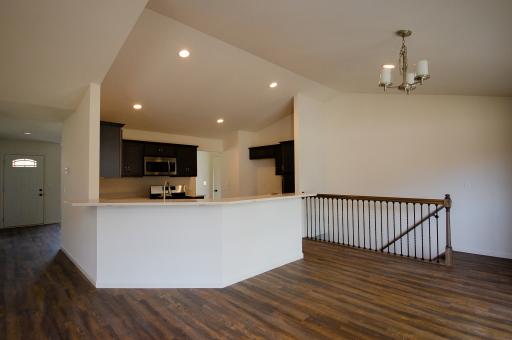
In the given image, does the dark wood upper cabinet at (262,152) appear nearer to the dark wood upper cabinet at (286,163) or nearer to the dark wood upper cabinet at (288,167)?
the dark wood upper cabinet at (286,163)

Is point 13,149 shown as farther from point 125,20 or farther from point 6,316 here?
point 125,20

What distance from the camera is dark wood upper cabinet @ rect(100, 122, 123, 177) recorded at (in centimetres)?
486

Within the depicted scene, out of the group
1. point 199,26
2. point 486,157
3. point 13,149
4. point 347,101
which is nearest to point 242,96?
point 199,26

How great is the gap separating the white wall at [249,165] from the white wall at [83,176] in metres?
3.61

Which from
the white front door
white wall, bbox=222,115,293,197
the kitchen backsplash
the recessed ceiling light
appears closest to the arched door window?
the white front door

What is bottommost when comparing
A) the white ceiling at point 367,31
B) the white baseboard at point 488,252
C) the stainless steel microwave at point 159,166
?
the white baseboard at point 488,252

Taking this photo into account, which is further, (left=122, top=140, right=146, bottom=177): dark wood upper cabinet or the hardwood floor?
(left=122, top=140, right=146, bottom=177): dark wood upper cabinet

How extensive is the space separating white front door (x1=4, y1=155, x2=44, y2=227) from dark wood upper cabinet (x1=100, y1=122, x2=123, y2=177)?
14.2 ft

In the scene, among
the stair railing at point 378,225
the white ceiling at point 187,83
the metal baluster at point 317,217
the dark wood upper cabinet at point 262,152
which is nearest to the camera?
the white ceiling at point 187,83


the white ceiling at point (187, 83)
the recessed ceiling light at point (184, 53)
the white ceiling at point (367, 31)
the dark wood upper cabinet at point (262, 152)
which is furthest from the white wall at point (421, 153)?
the recessed ceiling light at point (184, 53)

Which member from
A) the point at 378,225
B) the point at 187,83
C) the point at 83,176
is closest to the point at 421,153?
the point at 378,225

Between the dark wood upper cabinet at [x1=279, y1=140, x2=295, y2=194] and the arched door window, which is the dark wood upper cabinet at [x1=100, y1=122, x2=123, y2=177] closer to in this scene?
the dark wood upper cabinet at [x1=279, y1=140, x2=295, y2=194]

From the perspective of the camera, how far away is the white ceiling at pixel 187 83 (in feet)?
11.6

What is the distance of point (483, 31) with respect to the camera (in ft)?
9.38
